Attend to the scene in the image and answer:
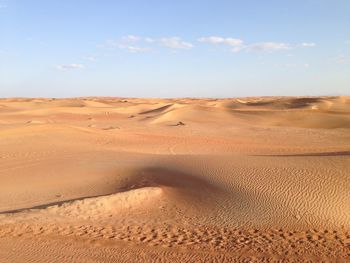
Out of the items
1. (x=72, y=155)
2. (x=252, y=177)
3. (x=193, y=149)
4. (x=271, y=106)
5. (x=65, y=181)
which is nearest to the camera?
(x=252, y=177)

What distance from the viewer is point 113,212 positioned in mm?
8430

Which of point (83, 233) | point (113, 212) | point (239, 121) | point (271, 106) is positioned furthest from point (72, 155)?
point (271, 106)

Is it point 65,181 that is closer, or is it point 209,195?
point 209,195

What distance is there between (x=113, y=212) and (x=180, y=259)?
2.63 metres

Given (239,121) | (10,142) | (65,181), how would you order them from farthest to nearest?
(239,121) < (10,142) < (65,181)

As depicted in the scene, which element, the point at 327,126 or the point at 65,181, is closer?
the point at 65,181

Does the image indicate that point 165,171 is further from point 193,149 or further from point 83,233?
point 193,149

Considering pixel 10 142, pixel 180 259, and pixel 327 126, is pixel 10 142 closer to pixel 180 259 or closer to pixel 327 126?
pixel 180 259

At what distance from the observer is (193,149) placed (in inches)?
719

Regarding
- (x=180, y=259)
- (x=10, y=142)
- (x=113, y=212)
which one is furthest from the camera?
(x=10, y=142)

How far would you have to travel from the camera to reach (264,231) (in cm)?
733

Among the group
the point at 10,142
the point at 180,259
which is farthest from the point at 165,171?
the point at 10,142

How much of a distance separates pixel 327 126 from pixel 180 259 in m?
29.7

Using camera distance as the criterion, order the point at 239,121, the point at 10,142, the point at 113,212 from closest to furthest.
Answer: the point at 113,212, the point at 10,142, the point at 239,121
